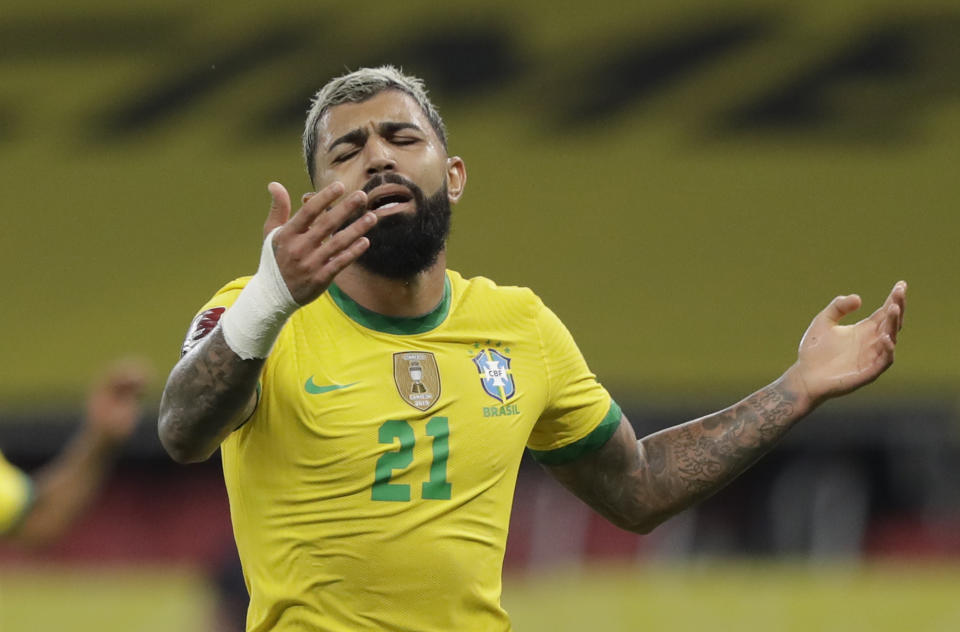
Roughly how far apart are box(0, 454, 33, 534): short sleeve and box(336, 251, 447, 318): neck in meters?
2.20

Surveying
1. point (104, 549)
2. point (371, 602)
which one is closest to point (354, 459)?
point (371, 602)

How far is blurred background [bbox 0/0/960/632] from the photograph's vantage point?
12039 mm

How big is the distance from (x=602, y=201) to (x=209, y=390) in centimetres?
935

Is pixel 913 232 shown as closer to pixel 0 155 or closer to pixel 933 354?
pixel 933 354

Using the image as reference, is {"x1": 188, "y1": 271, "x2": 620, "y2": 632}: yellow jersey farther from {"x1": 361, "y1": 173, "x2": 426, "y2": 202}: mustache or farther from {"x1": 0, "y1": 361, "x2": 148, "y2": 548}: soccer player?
{"x1": 0, "y1": 361, "x2": 148, "y2": 548}: soccer player

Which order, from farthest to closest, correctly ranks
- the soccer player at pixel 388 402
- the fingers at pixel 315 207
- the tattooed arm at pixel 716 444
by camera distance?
the tattooed arm at pixel 716 444, the soccer player at pixel 388 402, the fingers at pixel 315 207

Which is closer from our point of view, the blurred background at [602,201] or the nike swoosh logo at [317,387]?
the nike swoosh logo at [317,387]

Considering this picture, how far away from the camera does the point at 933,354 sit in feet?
39.8

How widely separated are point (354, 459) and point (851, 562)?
840cm

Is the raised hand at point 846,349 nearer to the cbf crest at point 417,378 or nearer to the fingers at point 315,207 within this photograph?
the cbf crest at point 417,378

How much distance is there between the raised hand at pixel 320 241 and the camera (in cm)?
307

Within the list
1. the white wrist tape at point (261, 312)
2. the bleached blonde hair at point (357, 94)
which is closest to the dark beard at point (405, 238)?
the bleached blonde hair at point (357, 94)

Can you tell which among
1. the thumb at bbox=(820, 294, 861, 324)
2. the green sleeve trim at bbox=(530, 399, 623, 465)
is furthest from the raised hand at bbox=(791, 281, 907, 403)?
the green sleeve trim at bbox=(530, 399, 623, 465)

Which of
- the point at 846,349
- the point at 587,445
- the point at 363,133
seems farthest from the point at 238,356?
the point at 846,349
